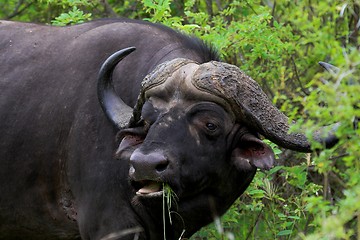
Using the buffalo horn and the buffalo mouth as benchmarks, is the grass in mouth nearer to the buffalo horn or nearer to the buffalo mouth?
the buffalo mouth

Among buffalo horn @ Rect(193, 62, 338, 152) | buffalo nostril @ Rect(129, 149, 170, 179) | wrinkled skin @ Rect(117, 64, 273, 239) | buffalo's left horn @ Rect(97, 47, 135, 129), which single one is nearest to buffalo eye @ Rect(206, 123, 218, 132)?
wrinkled skin @ Rect(117, 64, 273, 239)

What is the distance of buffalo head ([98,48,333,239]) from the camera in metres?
5.88

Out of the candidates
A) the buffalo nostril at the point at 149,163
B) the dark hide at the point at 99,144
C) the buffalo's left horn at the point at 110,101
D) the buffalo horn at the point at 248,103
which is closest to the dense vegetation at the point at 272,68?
the buffalo horn at the point at 248,103

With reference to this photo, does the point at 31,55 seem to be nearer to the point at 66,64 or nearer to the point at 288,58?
the point at 66,64

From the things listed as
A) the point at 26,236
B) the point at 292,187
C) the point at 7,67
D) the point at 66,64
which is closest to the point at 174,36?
the point at 66,64

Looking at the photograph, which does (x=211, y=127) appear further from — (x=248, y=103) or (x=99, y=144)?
(x=99, y=144)

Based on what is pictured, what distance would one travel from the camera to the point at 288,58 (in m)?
9.05

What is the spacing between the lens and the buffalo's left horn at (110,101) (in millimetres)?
6211

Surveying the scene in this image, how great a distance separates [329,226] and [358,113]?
1.96ft

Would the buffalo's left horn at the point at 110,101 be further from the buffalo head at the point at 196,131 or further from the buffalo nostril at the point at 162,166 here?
the buffalo nostril at the point at 162,166

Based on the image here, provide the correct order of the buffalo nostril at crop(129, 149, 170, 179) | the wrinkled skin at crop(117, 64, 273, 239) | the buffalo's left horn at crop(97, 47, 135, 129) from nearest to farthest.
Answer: the buffalo nostril at crop(129, 149, 170, 179) → the wrinkled skin at crop(117, 64, 273, 239) → the buffalo's left horn at crop(97, 47, 135, 129)

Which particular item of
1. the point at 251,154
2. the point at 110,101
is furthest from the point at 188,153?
the point at 110,101

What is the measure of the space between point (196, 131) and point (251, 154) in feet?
1.33

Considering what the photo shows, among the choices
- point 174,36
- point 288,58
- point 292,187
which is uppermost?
point 174,36
